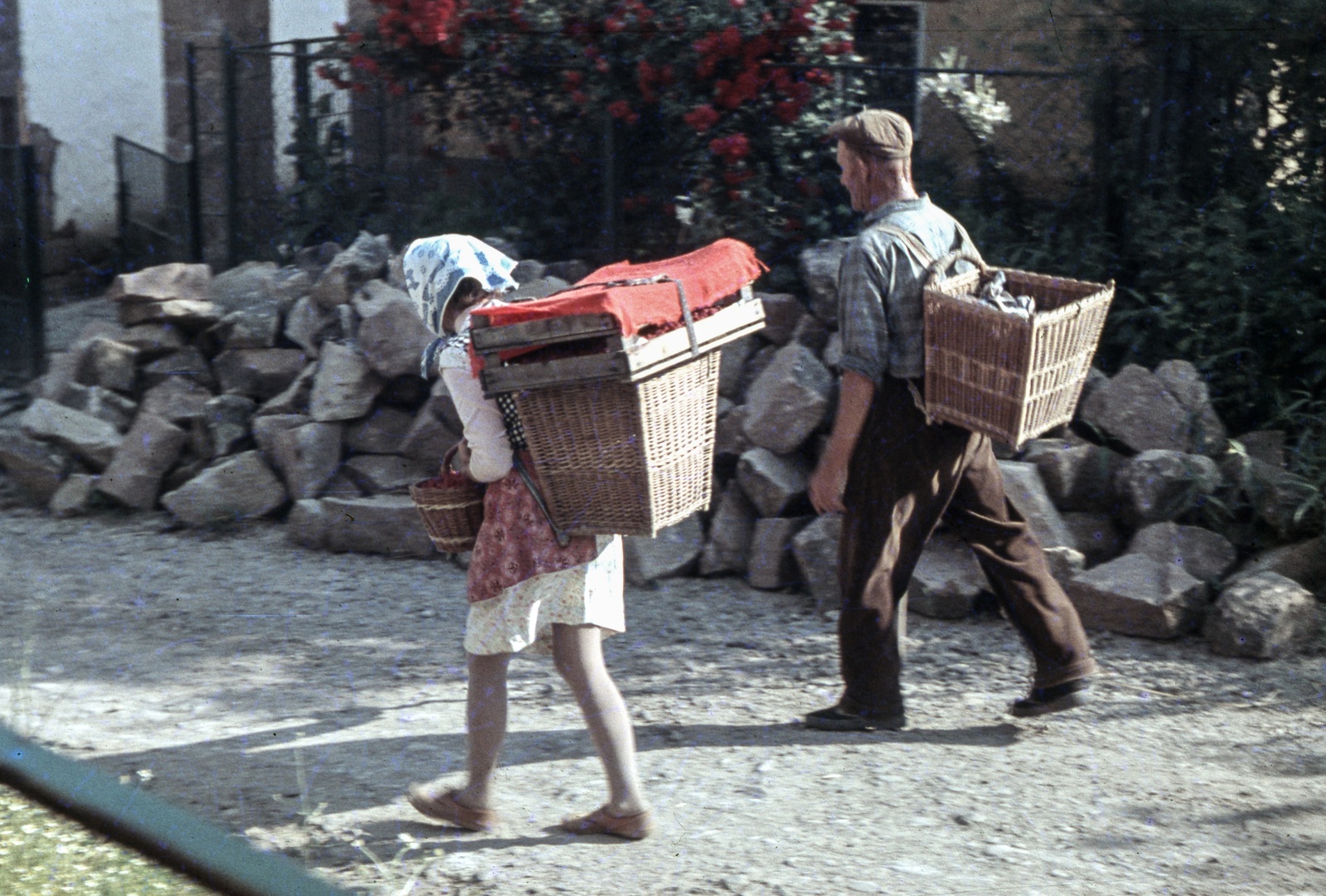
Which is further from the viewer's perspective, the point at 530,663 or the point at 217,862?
the point at 530,663

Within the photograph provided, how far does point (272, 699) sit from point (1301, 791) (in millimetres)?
3054

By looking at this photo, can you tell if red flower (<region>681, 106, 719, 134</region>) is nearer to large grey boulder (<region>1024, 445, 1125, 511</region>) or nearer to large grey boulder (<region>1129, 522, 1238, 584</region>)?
large grey boulder (<region>1024, 445, 1125, 511</region>)

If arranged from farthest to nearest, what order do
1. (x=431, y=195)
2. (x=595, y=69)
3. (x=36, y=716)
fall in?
(x=431, y=195), (x=595, y=69), (x=36, y=716)

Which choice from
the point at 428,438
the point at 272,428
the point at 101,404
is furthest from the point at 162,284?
the point at 428,438

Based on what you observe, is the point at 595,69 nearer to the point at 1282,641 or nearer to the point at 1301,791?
the point at 1282,641

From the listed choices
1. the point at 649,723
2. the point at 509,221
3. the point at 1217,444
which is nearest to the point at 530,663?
the point at 649,723

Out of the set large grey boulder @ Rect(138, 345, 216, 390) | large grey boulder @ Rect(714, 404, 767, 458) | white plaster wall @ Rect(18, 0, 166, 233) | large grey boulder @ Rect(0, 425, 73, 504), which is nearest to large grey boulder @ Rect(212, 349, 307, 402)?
large grey boulder @ Rect(138, 345, 216, 390)

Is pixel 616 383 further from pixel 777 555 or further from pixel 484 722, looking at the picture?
pixel 777 555

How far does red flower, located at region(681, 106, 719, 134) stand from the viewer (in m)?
7.00

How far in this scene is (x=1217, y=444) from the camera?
5801 millimetres

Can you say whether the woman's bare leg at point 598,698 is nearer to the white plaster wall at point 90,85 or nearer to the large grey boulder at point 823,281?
the large grey boulder at point 823,281

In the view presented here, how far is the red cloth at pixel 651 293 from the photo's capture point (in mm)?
3150

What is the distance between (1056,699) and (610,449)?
1833mm

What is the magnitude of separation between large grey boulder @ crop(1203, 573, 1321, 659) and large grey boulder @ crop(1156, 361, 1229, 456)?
29.6 inches
